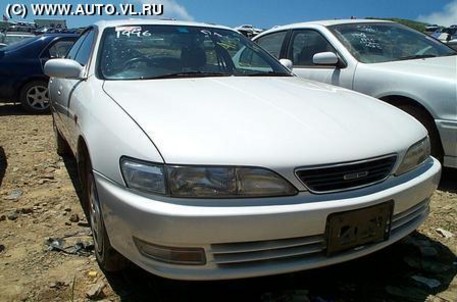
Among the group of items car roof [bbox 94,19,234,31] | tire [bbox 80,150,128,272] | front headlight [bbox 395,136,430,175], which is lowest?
tire [bbox 80,150,128,272]

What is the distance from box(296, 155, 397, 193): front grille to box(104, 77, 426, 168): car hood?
4 centimetres

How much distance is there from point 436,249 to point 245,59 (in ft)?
6.23

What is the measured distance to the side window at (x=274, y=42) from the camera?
5434 mm

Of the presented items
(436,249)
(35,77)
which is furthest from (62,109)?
(35,77)

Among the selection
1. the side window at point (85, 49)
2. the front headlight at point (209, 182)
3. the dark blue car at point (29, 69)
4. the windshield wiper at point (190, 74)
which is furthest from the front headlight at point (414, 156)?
the dark blue car at point (29, 69)

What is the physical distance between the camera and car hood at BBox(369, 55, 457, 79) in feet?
12.5

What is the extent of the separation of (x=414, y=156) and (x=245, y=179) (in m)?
1.00

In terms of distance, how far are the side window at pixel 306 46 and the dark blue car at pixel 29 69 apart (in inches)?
168

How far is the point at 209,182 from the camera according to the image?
6.17 feet

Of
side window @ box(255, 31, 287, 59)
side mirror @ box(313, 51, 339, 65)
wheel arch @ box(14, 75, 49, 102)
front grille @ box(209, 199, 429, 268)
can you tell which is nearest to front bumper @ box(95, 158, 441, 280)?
front grille @ box(209, 199, 429, 268)

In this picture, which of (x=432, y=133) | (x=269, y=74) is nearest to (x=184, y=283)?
(x=269, y=74)

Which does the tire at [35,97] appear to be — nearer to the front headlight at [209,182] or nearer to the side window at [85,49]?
the side window at [85,49]

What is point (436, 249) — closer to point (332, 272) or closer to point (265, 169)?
point (332, 272)

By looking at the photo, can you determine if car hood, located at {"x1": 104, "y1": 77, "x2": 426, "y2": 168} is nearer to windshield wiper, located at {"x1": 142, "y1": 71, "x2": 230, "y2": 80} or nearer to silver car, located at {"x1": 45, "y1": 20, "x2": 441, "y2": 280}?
silver car, located at {"x1": 45, "y1": 20, "x2": 441, "y2": 280}
